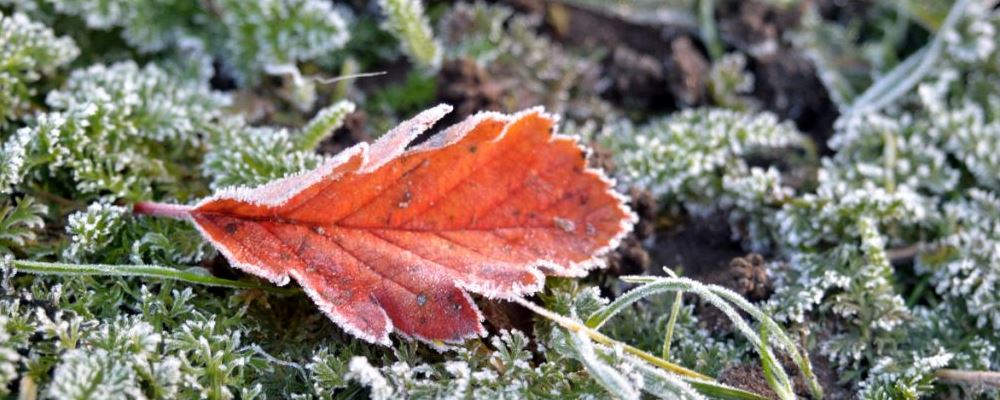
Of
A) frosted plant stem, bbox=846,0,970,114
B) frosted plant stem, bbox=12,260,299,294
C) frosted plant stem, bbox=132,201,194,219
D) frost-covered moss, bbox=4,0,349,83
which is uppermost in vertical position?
frosted plant stem, bbox=846,0,970,114

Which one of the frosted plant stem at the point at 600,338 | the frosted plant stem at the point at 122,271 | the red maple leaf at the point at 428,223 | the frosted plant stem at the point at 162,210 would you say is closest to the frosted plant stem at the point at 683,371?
the frosted plant stem at the point at 600,338

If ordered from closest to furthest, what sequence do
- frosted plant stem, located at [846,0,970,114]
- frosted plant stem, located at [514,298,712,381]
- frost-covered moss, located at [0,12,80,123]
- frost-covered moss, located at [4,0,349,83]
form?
frosted plant stem, located at [514,298,712,381]
frost-covered moss, located at [0,12,80,123]
frost-covered moss, located at [4,0,349,83]
frosted plant stem, located at [846,0,970,114]

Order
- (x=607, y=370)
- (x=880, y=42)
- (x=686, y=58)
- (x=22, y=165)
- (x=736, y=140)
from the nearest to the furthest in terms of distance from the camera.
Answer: (x=607, y=370) → (x=22, y=165) → (x=736, y=140) → (x=686, y=58) → (x=880, y=42)

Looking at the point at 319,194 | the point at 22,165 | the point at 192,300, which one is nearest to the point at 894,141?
the point at 319,194

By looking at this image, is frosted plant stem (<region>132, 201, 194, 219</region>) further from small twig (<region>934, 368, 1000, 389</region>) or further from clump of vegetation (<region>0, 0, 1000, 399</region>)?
small twig (<region>934, 368, 1000, 389</region>)

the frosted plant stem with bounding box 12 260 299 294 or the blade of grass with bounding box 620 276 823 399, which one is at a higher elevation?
the blade of grass with bounding box 620 276 823 399

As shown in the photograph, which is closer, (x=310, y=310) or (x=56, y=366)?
(x=56, y=366)

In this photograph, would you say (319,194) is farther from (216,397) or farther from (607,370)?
(607,370)

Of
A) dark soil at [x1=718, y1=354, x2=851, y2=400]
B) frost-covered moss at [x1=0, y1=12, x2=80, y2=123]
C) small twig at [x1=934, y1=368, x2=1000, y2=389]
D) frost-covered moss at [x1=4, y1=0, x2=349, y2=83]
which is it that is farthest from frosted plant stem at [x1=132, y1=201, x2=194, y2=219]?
small twig at [x1=934, y1=368, x2=1000, y2=389]
